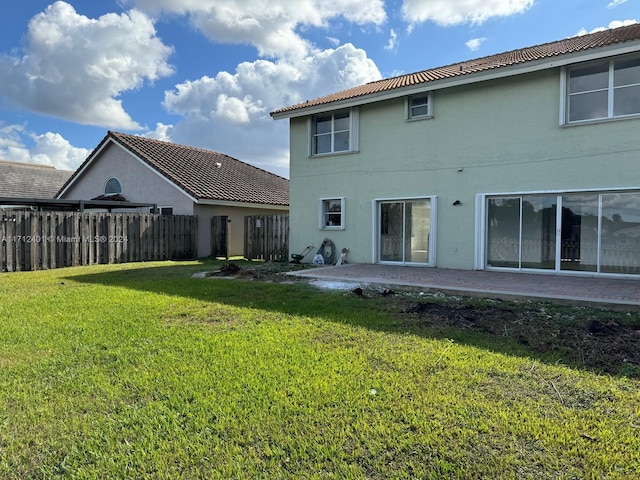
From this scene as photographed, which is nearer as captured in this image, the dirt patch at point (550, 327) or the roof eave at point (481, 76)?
the dirt patch at point (550, 327)

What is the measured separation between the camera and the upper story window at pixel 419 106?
43.4 feet

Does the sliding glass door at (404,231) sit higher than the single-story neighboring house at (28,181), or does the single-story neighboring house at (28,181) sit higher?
the single-story neighboring house at (28,181)

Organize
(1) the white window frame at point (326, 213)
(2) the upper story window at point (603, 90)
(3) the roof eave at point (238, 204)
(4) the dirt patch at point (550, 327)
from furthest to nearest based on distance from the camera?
(3) the roof eave at point (238, 204)
(1) the white window frame at point (326, 213)
(2) the upper story window at point (603, 90)
(4) the dirt patch at point (550, 327)

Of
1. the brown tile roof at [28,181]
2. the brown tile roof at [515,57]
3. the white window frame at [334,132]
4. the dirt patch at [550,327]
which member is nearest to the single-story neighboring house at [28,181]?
the brown tile roof at [28,181]

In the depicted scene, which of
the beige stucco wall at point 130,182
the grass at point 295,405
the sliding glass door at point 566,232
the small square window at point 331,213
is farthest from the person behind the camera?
the beige stucco wall at point 130,182

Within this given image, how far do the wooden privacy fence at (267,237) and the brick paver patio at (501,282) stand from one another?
4745 millimetres

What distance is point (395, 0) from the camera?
528 inches

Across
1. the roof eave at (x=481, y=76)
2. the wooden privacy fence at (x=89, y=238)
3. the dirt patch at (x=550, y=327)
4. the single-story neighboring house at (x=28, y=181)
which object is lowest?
the dirt patch at (x=550, y=327)

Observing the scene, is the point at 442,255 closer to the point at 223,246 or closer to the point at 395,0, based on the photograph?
the point at 395,0

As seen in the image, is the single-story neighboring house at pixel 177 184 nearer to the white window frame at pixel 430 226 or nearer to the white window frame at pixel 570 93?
the white window frame at pixel 430 226

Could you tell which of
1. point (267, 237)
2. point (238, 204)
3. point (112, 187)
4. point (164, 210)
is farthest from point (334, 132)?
point (112, 187)

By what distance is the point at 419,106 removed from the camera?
1354 cm

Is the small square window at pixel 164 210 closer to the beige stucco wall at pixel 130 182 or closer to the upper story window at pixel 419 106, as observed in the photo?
the beige stucco wall at pixel 130 182

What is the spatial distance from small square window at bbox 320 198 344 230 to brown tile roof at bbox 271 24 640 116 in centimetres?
363
